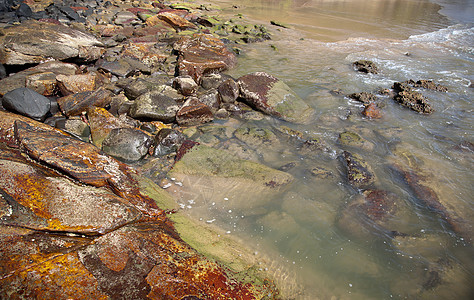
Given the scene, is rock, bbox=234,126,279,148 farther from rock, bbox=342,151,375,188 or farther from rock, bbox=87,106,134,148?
rock, bbox=87,106,134,148

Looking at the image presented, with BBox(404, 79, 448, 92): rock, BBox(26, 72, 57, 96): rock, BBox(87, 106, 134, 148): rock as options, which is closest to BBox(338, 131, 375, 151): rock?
BBox(404, 79, 448, 92): rock

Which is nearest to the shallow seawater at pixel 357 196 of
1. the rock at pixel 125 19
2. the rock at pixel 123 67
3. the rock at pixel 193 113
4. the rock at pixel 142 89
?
the rock at pixel 193 113

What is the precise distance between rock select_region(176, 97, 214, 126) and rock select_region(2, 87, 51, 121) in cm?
276

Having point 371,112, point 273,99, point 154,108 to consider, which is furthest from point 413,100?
point 154,108

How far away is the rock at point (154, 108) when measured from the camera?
5918 millimetres

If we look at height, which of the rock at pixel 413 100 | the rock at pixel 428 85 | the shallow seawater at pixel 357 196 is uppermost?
the rock at pixel 428 85

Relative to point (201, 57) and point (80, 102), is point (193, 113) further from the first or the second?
point (201, 57)

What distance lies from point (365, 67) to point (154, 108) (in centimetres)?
813

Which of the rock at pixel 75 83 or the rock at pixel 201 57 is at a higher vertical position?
the rock at pixel 201 57

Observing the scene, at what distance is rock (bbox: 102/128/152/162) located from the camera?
4.90m

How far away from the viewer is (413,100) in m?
7.42

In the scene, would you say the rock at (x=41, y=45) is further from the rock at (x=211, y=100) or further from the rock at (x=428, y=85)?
the rock at (x=428, y=85)

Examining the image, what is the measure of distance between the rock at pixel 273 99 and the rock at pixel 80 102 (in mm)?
3639

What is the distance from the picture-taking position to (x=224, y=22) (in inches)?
631
